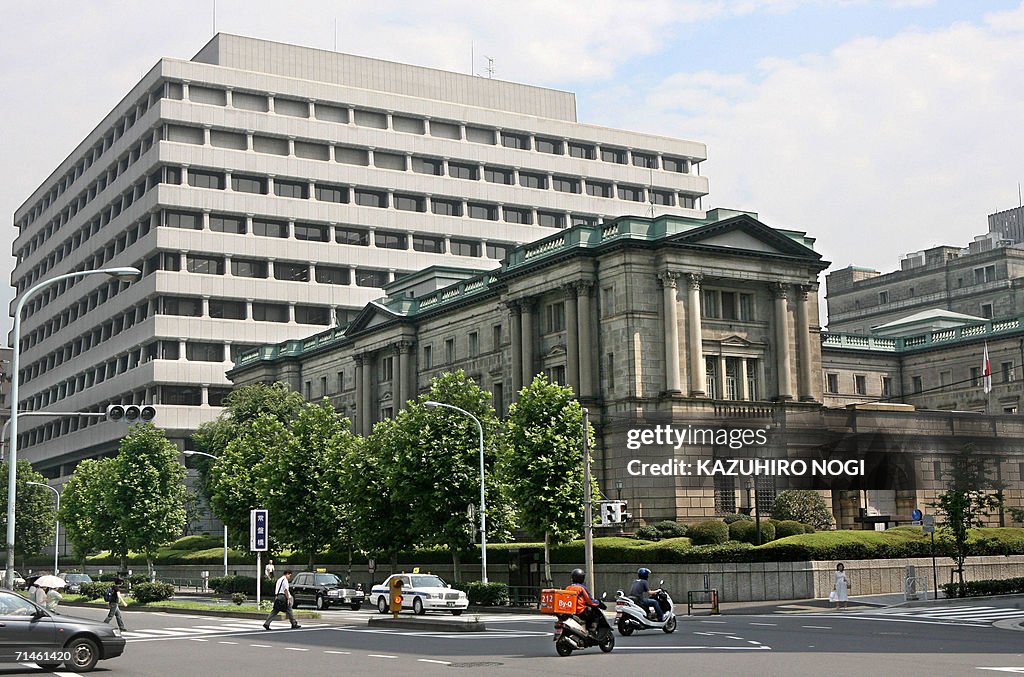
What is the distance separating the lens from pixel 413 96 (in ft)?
444

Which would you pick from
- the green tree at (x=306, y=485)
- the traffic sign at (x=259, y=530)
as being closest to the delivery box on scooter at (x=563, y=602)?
the traffic sign at (x=259, y=530)

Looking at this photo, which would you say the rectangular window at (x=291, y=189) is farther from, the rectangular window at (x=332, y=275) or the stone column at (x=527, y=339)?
the stone column at (x=527, y=339)

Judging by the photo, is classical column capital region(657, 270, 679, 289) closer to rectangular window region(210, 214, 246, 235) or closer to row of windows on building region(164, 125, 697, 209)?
rectangular window region(210, 214, 246, 235)

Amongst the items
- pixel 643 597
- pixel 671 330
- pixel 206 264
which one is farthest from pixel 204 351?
pixel 643 597

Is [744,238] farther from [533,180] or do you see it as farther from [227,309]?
[533,180]

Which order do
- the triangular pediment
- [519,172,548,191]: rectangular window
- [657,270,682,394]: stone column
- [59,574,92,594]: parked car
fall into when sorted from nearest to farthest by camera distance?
[657,270,682,394]: stone column
the triangular pediment
[59,574,92,594]: parked car
[519,172,548,191]: rectangular window

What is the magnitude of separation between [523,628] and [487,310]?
46.1 metres

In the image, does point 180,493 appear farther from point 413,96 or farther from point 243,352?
point 413,96

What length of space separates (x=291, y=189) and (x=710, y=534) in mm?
79345

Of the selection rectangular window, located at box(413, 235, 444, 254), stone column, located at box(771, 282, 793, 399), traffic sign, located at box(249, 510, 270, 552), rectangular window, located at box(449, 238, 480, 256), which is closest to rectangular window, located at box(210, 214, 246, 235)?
rectangular window, located at box(413, 235, 444, 254)

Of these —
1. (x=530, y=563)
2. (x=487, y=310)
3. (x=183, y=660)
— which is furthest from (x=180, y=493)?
(x=183, y=660)

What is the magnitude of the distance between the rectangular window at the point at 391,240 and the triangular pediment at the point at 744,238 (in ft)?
198

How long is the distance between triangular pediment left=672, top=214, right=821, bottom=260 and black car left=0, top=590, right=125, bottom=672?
50.9 m

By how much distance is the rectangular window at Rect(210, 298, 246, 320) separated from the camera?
120562mm
